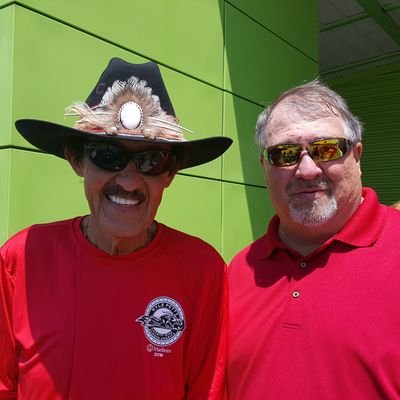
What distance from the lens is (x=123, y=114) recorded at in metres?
1.63

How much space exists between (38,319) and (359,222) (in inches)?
48.8

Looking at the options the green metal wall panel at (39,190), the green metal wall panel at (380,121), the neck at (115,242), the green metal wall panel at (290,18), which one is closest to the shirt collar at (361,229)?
the neck at (115,242)

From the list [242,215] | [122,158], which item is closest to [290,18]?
[242,215]

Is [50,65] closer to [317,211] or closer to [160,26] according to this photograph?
[160,26]

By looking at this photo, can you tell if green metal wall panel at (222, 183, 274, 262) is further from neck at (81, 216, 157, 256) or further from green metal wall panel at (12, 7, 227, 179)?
neck at (81, 216, 157, 256)

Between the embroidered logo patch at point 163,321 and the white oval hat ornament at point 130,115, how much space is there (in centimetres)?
59

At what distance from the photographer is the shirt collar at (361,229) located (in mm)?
1880

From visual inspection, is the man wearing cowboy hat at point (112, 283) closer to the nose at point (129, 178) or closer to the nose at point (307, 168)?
the nose at point (129, 178)

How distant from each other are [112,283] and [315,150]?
37.0 inches

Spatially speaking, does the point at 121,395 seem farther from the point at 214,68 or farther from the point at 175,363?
the point at 214,68

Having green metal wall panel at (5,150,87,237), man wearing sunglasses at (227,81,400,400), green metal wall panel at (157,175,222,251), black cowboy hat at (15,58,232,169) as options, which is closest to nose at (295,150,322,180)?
man wearing sunglasses at (227,81,400,400)

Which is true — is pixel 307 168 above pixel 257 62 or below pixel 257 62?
below

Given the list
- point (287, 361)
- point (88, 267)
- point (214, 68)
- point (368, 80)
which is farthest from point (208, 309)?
point (368, 80)

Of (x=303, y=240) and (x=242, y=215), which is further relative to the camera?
(x=242, y=215)
